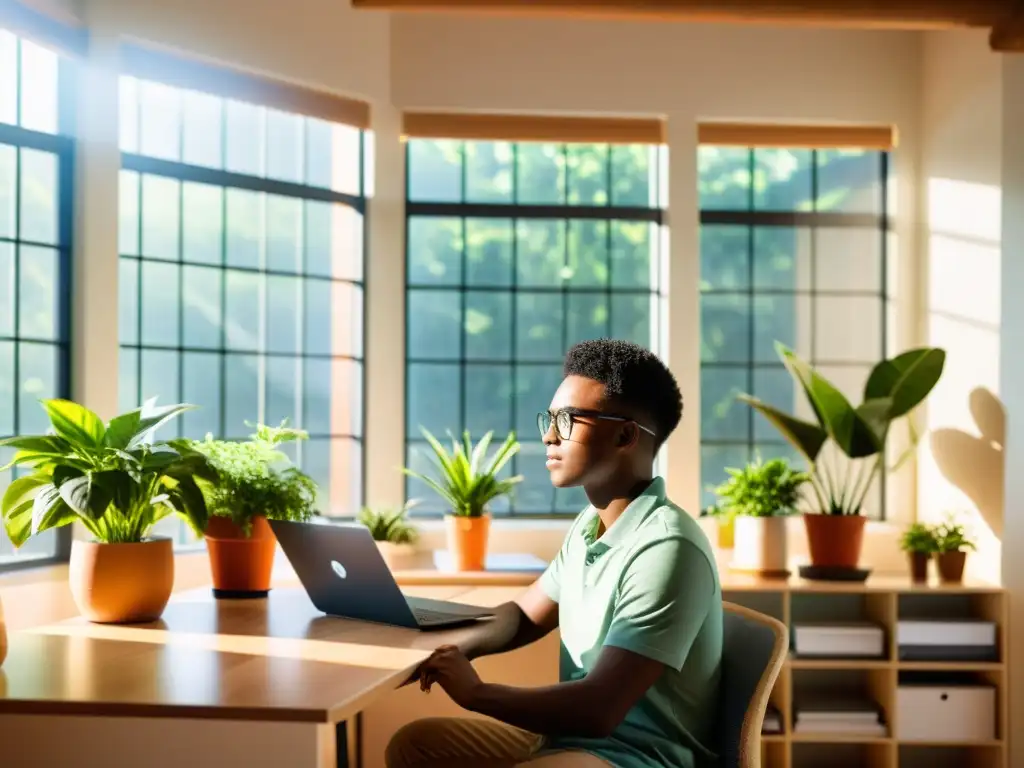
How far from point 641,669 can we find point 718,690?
1.17ft

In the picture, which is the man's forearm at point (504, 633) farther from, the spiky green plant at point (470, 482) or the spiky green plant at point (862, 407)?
the spiky green plant at point (862, 407)

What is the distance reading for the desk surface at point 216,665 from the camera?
197cm

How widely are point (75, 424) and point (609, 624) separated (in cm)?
141

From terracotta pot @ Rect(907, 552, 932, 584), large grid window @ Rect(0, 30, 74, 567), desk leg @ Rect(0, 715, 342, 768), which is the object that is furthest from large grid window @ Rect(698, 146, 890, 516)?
desk leg @ Rect(0, 715, 342, 768)

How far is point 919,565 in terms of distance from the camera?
482cm

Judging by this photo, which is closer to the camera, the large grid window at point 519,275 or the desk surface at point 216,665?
the desk surface at point 216,665

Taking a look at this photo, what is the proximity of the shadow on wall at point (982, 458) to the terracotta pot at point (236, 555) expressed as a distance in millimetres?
2957

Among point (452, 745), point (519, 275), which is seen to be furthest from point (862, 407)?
point (452, 745)

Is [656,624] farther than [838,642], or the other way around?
[838,642]

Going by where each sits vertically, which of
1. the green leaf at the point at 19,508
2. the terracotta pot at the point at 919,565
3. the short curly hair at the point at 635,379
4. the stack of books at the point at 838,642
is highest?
the short curly hair at the point at 635,379

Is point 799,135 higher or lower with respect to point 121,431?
higher

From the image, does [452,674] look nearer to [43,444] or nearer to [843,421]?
[43,444]

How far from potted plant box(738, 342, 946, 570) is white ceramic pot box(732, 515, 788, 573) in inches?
4.8

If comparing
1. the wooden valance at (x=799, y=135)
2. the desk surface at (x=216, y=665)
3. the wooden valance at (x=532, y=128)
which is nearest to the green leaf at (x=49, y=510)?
the desk surface at (x=216, y=665)
